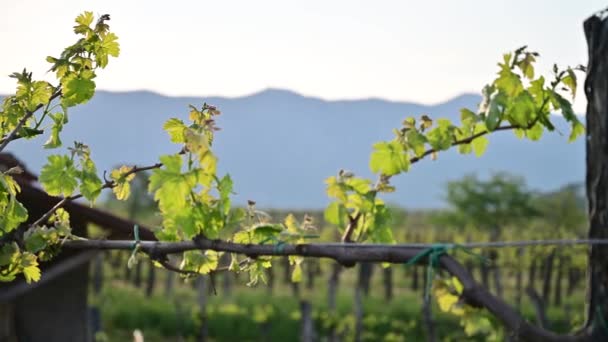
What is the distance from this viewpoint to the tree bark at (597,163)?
1.89 metres

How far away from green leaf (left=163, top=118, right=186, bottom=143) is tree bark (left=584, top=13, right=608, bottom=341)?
3.27 ft

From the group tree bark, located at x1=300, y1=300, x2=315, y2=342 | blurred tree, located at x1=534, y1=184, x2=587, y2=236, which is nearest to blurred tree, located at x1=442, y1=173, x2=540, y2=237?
blurred tree, located at x1=534, y1=184, x2=587, y2=236

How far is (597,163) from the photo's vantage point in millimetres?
1903

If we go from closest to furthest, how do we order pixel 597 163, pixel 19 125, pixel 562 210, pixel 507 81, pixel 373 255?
1. pixel 597 163
2. pixel 373 255
3. pixel 507 81
4. pixel 19 125
5. pixel 562 210

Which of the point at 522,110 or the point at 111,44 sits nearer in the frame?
the point at 522,110

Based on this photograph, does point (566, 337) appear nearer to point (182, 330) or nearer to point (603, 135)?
point (603, 135)

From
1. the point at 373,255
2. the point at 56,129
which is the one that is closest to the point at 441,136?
the point at 373,255

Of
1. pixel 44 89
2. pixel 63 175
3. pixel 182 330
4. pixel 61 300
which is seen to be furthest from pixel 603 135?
pixel 182 330

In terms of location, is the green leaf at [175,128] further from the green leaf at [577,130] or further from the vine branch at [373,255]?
the green leaf at [577,130]

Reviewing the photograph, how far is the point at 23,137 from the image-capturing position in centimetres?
274

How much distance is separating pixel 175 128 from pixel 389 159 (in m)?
0.57

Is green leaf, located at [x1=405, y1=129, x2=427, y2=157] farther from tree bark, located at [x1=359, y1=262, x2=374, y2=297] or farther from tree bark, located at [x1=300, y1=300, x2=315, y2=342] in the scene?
tree bark, located at [x1=359, y1=262, x2=374, y2=297]

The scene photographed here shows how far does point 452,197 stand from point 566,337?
48263 mm

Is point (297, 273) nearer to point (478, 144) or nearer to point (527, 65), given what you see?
point (478, 144)
